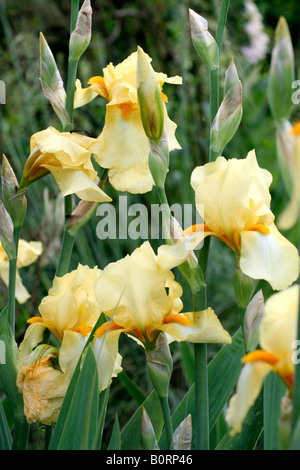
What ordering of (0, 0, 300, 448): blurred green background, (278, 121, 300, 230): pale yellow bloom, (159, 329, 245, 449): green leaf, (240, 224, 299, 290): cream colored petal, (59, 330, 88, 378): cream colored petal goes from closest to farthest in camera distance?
(278, 121, 300, 230): pale yellow bloom, (240, 224, 299, 290): cream colored petal, (59, 330, 88, 378): cream colored petal, (159, 329, 245, 449): green leaf, (0, 0, 300, 448): blurred green background

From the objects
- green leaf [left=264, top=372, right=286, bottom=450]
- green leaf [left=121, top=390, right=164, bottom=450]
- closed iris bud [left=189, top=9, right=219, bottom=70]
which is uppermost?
closed iris bud [left=189, top=9, right=219, bottom=70]

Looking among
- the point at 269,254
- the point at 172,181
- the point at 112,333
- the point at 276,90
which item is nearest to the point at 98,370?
the point at 112,333

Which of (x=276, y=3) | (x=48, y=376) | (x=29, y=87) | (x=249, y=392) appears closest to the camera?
(x=249, y=392)

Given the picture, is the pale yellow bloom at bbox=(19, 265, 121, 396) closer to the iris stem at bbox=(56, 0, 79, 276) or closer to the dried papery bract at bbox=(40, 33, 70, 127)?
the iris stem at bbox=(56, 0, 79, 276)

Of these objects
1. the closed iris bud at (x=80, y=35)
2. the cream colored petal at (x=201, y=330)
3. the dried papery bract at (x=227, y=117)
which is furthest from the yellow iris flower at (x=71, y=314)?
the closed iris bud at (x=80, y=35)

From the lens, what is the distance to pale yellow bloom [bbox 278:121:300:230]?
433 mm

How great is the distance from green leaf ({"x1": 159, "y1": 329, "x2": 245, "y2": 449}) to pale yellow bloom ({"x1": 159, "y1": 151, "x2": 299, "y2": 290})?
25 centimetres

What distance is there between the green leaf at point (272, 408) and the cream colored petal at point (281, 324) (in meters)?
0.22

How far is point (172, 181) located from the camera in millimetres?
2328

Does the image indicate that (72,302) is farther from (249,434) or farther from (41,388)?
(249,434)

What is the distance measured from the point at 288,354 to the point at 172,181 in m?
1.88

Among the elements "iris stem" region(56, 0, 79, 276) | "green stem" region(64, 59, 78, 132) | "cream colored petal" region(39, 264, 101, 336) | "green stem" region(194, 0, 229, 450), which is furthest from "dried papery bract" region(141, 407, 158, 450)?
"green stem" region(64, 59, 78, 132)

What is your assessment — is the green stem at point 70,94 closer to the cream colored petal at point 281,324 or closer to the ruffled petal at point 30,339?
the ruffled petal at point 30,339
